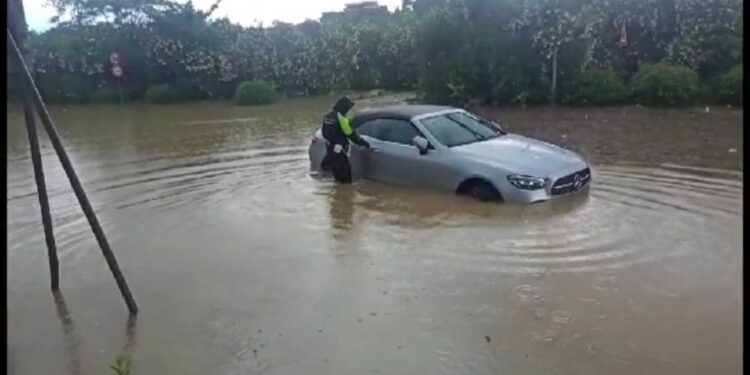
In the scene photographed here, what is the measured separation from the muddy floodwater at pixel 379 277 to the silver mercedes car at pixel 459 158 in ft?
0.75

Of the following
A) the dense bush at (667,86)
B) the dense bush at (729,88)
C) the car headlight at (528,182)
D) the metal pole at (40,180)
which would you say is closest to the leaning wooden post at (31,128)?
the metal pole at (40,180)

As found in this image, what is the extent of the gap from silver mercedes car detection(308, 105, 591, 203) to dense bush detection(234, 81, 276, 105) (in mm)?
21120

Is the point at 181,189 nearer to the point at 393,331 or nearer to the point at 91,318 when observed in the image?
the point at 91,318

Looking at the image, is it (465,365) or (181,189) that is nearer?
(465,365)

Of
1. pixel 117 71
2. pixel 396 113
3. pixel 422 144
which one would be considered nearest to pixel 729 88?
pixel 396 113

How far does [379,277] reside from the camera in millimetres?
7469

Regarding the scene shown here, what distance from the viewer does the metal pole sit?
5.85 meters

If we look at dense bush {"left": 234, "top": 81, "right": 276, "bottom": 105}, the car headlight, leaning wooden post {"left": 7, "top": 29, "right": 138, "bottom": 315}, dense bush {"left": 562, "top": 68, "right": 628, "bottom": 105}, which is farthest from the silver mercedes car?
dense bush {"left": 234, "top": 81, "right": 276, "bottom": 105}

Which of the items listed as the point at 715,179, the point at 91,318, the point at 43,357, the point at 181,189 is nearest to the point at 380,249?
the point at 91,318

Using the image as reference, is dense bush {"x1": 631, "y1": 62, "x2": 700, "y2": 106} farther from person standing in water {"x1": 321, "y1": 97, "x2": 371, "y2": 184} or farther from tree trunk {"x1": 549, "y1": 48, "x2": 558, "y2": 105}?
person standing in water {"x1": 321, "y1": 97, "x2": 371, "y2": 184}

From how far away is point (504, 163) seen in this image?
10.1 metres

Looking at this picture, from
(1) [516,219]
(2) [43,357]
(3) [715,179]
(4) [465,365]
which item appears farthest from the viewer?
(3) [715,179]

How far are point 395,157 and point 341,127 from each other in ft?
3.16

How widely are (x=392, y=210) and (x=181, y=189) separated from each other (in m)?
3.98
